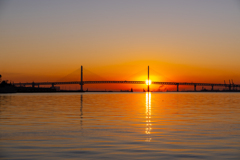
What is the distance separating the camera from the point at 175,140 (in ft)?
45.1

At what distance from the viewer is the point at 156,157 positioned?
10648 millimetres

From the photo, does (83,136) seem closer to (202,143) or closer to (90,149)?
(90,149)

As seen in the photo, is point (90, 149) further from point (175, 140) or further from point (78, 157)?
point (175, 140)

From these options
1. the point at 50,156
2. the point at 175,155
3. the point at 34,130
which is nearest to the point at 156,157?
the point at 175,155

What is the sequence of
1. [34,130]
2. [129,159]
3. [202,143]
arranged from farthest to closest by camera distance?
[34,130], [202,143], [129,159]

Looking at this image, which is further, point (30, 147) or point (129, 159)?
point (30, 147)

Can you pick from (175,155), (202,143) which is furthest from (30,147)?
(202,143)

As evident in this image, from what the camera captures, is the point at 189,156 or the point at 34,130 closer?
the point at 189,156

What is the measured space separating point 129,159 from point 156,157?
3.21 ft

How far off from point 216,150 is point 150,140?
3.03 meters

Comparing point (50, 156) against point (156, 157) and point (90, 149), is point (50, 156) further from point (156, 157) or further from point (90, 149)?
point (156, 157)

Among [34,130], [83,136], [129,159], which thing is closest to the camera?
[129,159]

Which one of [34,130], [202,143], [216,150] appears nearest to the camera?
[216,150]

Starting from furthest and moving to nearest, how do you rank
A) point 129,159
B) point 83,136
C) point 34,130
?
point 34,130 → point 83,136 → point 129,159
